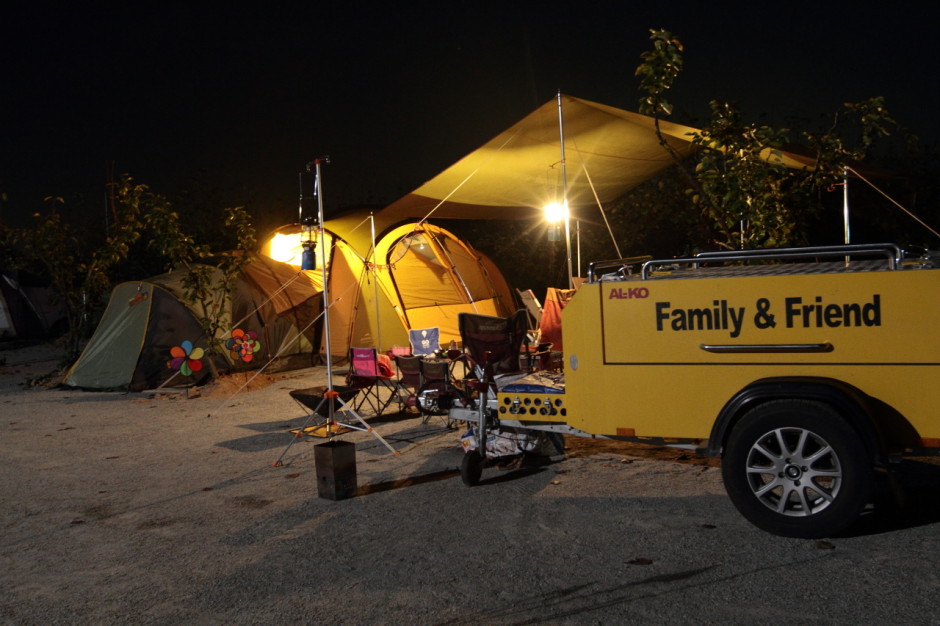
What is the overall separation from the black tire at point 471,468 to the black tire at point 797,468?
1736 millimetres

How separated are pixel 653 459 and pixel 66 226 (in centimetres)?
1031

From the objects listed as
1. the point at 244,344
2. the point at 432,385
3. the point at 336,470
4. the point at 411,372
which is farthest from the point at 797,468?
the point at 244,344

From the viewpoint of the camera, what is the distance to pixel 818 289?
379 centimetres

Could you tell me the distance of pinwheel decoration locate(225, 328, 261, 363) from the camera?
37.6ft

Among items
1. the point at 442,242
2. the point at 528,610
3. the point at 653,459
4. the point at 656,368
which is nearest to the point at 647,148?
the point at 442,242

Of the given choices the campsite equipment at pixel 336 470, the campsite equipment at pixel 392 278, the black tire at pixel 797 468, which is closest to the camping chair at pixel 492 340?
the campsite equipment at pixel 336 470

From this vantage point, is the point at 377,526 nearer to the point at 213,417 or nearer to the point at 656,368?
the point at 656,368

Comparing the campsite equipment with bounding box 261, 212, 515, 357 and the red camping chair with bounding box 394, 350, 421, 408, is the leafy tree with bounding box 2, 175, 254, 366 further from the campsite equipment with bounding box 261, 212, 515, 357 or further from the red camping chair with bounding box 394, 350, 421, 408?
the red camping chair with bounding box 394, 350, 421, 408

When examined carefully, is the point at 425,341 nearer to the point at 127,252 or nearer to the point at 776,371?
the point at 127,252

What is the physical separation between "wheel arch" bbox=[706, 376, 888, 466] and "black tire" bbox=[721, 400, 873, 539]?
40 millimetres

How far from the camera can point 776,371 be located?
152 inches

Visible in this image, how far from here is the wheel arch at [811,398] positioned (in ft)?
11.9

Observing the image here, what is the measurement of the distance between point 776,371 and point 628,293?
2.80ft

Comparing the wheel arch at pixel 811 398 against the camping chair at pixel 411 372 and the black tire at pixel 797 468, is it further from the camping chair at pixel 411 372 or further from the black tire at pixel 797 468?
the camping chair at pixel 411 372
